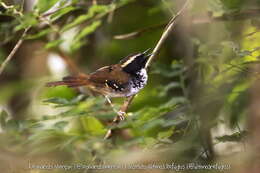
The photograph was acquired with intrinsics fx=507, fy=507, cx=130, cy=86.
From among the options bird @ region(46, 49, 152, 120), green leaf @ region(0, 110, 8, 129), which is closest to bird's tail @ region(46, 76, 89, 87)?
bird @ region(46, 49, 152, 120)

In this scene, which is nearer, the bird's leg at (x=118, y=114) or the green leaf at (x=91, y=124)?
the bird's leg at (x=118, y=114)

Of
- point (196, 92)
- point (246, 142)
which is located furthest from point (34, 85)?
point (246, 142)

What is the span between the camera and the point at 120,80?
0.68 meters

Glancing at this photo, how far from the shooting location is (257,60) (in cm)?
71

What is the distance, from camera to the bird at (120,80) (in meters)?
0.67

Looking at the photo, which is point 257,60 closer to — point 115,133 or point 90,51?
point 115,133

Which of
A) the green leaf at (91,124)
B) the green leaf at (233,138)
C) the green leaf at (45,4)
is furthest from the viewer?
the green leaf at (91,124)

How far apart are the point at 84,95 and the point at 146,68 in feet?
0.35

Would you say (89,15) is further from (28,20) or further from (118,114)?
(118,114)

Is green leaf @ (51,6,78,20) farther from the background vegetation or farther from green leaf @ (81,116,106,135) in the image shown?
green leaf @ (81,116,106,135)

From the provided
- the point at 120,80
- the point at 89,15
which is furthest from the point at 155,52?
the point at 89,15

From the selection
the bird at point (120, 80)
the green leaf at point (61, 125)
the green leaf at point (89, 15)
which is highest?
the green leaf at point (89, 15)

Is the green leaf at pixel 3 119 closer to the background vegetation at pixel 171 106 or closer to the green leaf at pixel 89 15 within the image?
the background vegetation at pixel 171 106

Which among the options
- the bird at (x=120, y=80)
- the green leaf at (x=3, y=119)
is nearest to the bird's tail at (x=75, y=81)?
the bird at (x=120, y=80)
